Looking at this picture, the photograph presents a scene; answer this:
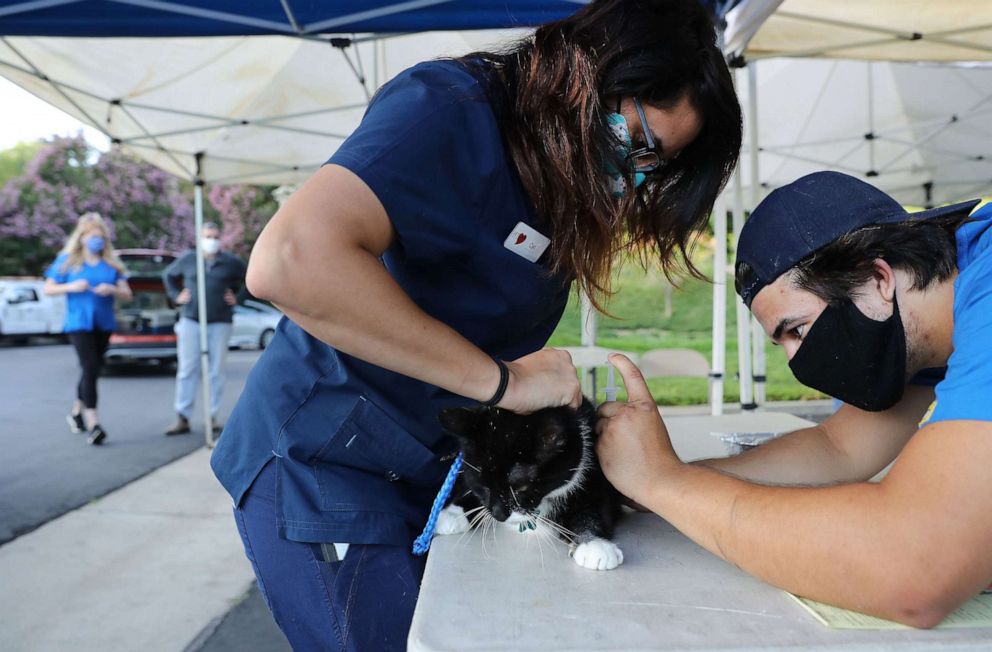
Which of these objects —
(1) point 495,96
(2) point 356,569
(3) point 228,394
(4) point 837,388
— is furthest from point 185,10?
(3) point 228,394

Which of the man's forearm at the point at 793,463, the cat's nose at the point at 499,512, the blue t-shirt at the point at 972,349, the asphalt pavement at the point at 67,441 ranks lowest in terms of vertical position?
the asphalt pavement at the point at 67,441

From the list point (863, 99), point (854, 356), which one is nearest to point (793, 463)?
point (854, 356)

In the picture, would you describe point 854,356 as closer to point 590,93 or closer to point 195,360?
point 590,93

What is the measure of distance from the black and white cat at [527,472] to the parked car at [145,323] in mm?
9928

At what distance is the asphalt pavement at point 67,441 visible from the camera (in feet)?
14.9

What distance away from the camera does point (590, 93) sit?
3.41 ft

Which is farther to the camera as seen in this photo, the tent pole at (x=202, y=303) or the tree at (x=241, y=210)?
the tree at (x=241, y=210)

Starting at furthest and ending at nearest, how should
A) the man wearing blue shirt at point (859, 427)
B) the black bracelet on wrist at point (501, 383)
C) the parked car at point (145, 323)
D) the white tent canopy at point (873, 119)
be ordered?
the parked car at point (145, 323), the white tent canopy at point (873, 119), the black bracelet on wrist at point (501, 383), the man wearing blue shirt at point (859, 427)

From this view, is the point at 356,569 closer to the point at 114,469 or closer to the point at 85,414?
the point at 114,469

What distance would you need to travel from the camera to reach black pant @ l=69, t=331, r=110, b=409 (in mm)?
6066

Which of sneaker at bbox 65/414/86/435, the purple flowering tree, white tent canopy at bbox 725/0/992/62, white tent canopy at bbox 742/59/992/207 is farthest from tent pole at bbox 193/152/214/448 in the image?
the purple flowering tree

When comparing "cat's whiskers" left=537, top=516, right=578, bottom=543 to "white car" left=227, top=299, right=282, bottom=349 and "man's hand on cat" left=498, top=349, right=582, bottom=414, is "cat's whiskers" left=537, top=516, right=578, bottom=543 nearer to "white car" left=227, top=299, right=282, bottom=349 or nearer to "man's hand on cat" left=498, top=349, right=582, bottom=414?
"man's hand on cat" left=498, top=349, right=582, bottom=414

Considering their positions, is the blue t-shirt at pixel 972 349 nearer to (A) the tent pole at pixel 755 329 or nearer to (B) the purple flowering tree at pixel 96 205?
(A) the tent pole at pixel 755 329

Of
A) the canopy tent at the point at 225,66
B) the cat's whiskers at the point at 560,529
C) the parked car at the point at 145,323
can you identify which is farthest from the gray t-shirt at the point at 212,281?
the cat's whiskers at the point at 560,529
